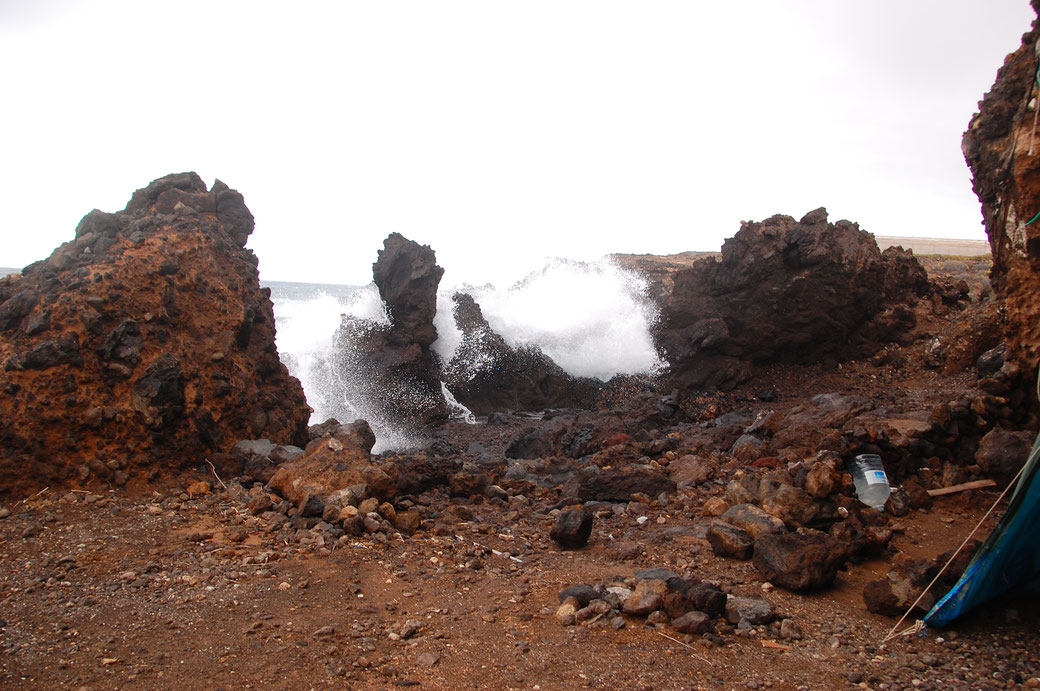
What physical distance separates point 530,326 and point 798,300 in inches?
203

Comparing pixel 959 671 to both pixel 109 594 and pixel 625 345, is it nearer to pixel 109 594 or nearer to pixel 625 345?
pixel 109 594

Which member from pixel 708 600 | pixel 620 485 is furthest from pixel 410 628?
pixel 620 485

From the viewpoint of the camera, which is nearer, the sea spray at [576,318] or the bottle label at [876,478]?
the bottle label at [876,478]

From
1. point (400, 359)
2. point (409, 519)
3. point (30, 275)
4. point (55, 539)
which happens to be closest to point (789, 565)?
point (409, 519)

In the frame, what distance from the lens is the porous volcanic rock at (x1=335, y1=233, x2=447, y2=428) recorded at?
11.8 metres

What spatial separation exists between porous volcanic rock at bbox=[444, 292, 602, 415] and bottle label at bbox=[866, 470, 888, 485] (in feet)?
23.8

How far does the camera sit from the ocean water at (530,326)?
472 inches

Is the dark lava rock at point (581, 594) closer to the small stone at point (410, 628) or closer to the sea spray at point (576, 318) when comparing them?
the small stone at point (410, 628)

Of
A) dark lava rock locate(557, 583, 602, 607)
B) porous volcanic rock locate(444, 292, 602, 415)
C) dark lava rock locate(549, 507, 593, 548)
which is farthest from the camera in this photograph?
porous volcanic rock locate(444, 292, 602, 415)

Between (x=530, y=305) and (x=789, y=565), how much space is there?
1110cm

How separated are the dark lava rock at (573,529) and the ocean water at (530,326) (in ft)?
20.7

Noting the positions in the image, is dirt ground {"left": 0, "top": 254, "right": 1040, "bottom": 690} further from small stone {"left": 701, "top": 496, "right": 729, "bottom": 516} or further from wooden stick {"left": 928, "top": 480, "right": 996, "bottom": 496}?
small stone {"left": 701, "top": 496, "right": 729, "bottom": 516}

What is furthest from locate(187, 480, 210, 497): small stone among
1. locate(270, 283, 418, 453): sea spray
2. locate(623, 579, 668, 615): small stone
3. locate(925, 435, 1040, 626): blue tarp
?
locate(270, 283, 418, 453): sea spray

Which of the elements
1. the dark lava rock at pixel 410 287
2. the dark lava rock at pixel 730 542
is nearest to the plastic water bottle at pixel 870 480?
the dark lava rock at pixel 730 542
